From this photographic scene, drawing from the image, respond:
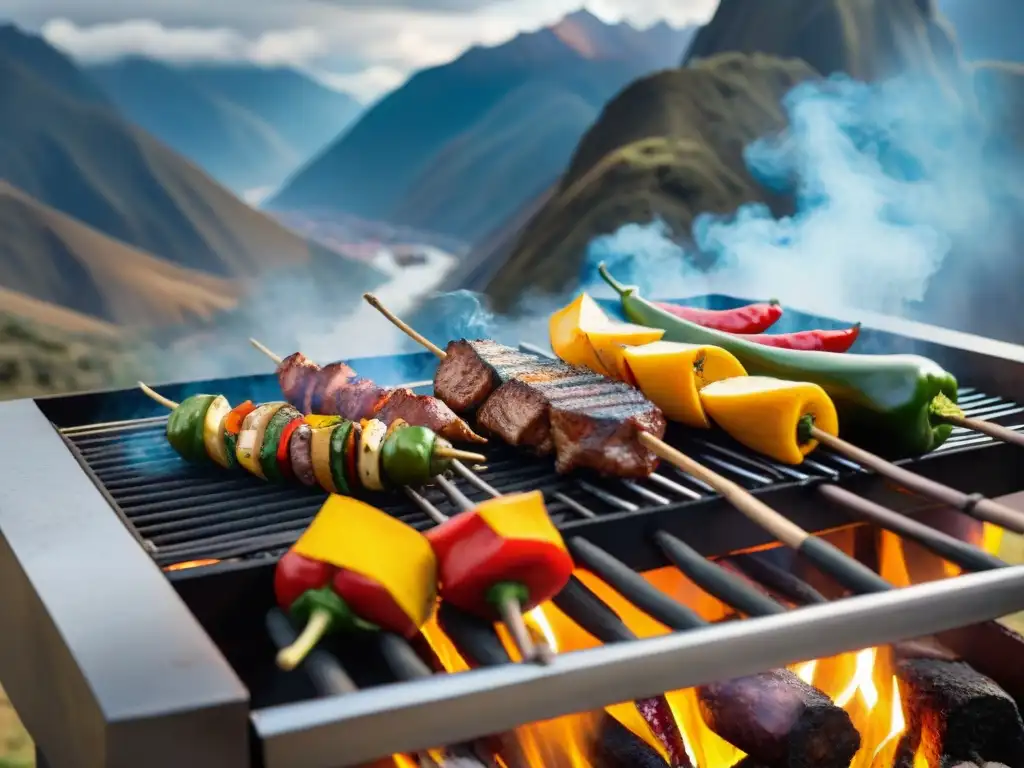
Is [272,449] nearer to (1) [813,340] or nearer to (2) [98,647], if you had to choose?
(2) [98,647]

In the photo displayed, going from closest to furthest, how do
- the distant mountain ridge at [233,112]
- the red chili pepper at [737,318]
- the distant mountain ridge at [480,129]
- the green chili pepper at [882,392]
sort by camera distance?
1. the green chili pepper at [882,392]
2. the red chili pepper at [737,318]
3. the distant mountain ridge at [233,112]
4. the distant mountain ridge at [480,129]

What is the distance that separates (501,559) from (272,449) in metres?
0.85

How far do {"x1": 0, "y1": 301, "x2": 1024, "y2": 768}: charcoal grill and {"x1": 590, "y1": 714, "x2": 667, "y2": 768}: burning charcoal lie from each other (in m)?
0.42

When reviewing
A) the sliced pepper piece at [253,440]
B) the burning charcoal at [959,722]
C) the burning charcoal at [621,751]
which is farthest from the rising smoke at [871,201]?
the burning charcoal at [621,751]

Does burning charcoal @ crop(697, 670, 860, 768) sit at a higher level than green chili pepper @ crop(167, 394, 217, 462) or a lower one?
lower

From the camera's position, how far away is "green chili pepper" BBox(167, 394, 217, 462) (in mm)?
2508

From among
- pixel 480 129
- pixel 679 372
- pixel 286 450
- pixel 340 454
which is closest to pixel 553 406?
pixel 679 372

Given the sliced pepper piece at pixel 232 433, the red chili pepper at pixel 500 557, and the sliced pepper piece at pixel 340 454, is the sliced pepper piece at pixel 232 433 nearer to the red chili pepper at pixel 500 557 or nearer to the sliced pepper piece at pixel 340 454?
the sliced pepper piece at pixel 340 454

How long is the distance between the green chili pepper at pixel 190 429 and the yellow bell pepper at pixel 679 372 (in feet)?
3.69

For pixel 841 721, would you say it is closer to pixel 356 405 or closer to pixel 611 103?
pixel 356 405

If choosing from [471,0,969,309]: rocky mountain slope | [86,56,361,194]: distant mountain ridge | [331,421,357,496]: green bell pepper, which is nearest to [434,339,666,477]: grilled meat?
[331,421,357,496]: green bell pepper

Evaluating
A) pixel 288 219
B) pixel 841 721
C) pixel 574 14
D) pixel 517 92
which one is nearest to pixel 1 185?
pixel 288 219

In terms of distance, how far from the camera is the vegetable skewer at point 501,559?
175 centimetres

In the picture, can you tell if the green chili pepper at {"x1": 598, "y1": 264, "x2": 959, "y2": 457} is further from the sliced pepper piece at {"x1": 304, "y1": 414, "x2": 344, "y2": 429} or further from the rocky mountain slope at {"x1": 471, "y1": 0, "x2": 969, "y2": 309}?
the rocky mountain slope at {"x1": 471, "y1": 0, "x2": 969, "y2": 309}
